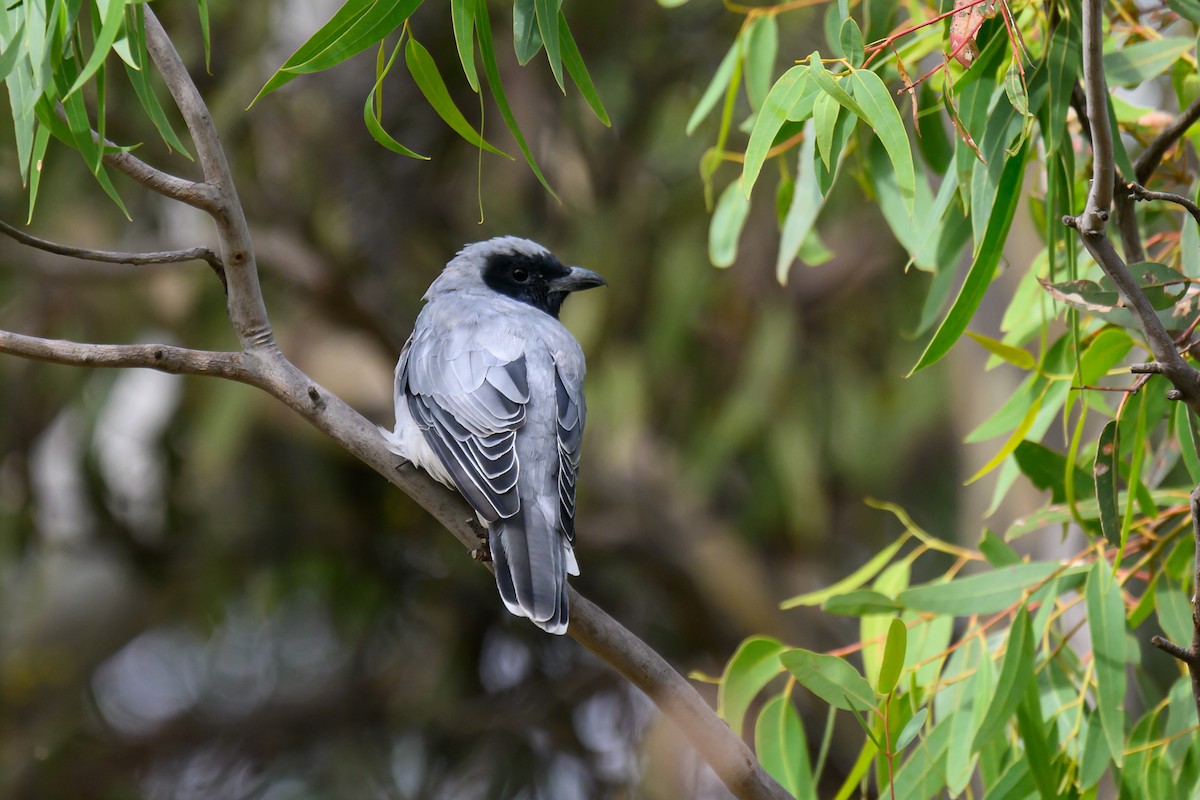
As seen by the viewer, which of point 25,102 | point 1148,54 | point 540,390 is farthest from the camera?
point 540,390

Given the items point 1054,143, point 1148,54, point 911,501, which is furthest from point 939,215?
point 911,501

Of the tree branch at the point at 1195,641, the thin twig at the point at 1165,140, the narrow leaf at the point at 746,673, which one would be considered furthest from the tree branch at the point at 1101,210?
the narrow leaf at the point at 746,673

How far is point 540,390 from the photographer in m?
2.88

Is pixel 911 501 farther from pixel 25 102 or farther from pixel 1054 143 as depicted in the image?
pixel 25 102

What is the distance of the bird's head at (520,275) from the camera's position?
354cm

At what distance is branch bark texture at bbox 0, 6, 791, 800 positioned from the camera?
1892 millimetres

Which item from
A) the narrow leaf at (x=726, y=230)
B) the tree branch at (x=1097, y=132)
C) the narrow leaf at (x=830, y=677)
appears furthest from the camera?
the narrow leaf at (x=726, y=230)

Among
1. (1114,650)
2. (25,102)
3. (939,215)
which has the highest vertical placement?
(25,102)

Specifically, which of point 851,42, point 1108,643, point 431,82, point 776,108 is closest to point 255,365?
point 431,82

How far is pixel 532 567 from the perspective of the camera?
232cm

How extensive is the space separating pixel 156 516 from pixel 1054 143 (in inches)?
211

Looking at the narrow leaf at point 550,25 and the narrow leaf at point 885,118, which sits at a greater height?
the narrow leaf at point 550,25

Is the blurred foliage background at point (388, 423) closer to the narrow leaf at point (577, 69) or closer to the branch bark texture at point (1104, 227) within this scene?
the narrow leaf at point (577, 69)

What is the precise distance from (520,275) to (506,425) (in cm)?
94
